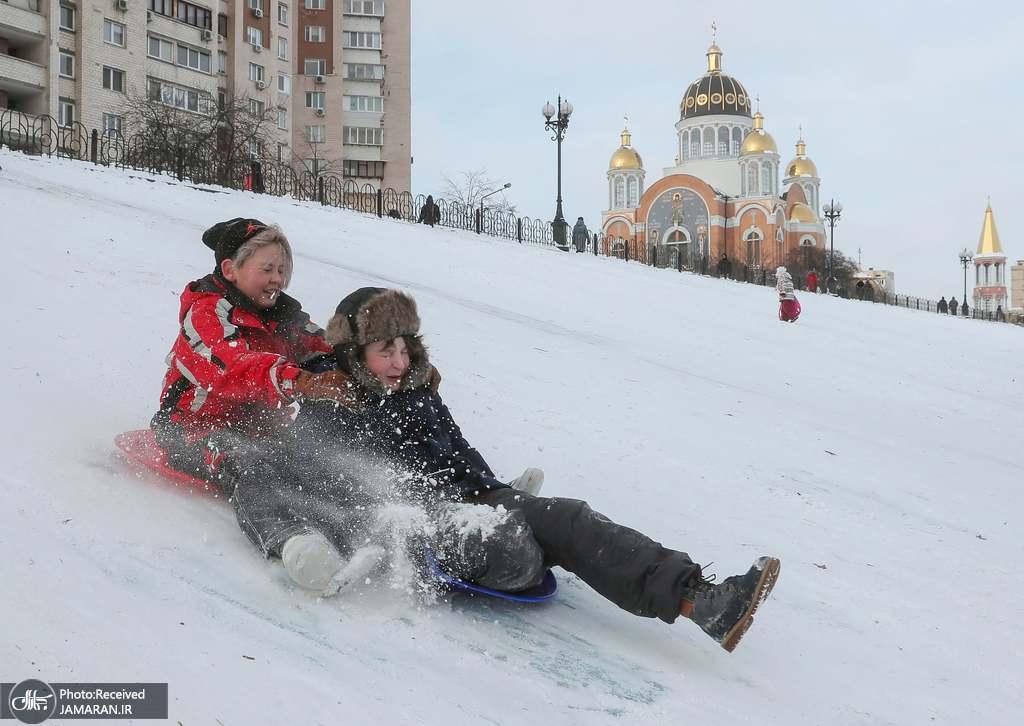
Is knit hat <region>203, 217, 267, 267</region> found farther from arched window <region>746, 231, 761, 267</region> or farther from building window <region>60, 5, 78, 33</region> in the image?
arched window <region>746, 231, 761, 267</region>

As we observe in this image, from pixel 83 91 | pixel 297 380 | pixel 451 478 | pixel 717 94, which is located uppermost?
pixel 717 94

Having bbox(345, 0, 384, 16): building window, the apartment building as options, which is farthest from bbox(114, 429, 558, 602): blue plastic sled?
bbox(345, 0, 384, 16): building window

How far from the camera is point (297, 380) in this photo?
290 cm

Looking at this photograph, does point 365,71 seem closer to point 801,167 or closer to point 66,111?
point 66,111

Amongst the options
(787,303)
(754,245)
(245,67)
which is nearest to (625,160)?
(754,245)

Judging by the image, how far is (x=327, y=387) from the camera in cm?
286

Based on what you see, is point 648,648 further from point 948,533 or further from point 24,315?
point 24,315

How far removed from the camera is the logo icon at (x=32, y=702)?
1.69 meters

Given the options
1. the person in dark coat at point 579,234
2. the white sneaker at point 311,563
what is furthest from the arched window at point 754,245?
the white sneaker at point 311,563

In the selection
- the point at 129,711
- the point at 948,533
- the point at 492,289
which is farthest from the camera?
the point at 492,289

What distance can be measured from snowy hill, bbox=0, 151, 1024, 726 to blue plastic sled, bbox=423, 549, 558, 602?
0.06 metres

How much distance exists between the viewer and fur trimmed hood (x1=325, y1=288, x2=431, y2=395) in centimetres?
291

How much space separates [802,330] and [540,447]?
31.4 ft

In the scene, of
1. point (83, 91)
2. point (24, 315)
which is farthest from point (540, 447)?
point (83, 91)
